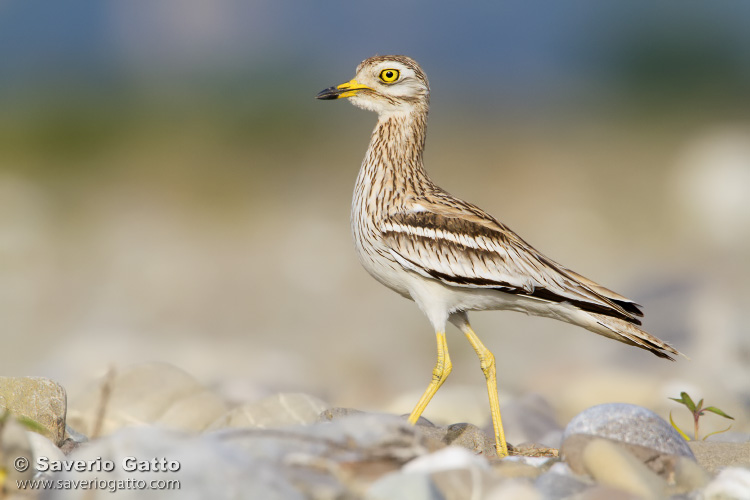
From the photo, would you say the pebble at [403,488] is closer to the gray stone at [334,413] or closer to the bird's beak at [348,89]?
the gray stone at [334,413]

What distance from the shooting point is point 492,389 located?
6000 mm

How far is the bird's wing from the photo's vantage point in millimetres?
5746

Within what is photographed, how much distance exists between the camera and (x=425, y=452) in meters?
4.12

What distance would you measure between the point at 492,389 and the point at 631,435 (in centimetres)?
160

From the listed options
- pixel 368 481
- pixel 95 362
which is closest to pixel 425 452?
pixel 368 481

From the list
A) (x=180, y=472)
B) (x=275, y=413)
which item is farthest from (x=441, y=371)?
(x=180, y=472)

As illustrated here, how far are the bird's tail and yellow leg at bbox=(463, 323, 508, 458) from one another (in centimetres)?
66

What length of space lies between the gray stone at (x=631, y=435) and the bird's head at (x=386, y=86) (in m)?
2.68

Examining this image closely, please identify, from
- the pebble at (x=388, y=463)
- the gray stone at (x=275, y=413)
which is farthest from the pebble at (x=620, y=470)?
the gray stone at (x=275, y=413)

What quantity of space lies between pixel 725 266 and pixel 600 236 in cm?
284

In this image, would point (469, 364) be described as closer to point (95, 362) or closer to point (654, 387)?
point (654, 387)

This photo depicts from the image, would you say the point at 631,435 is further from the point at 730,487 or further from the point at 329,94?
the point at 329,94

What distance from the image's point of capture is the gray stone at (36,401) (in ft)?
16.9

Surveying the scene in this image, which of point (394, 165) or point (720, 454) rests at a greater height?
point (394, 165)
